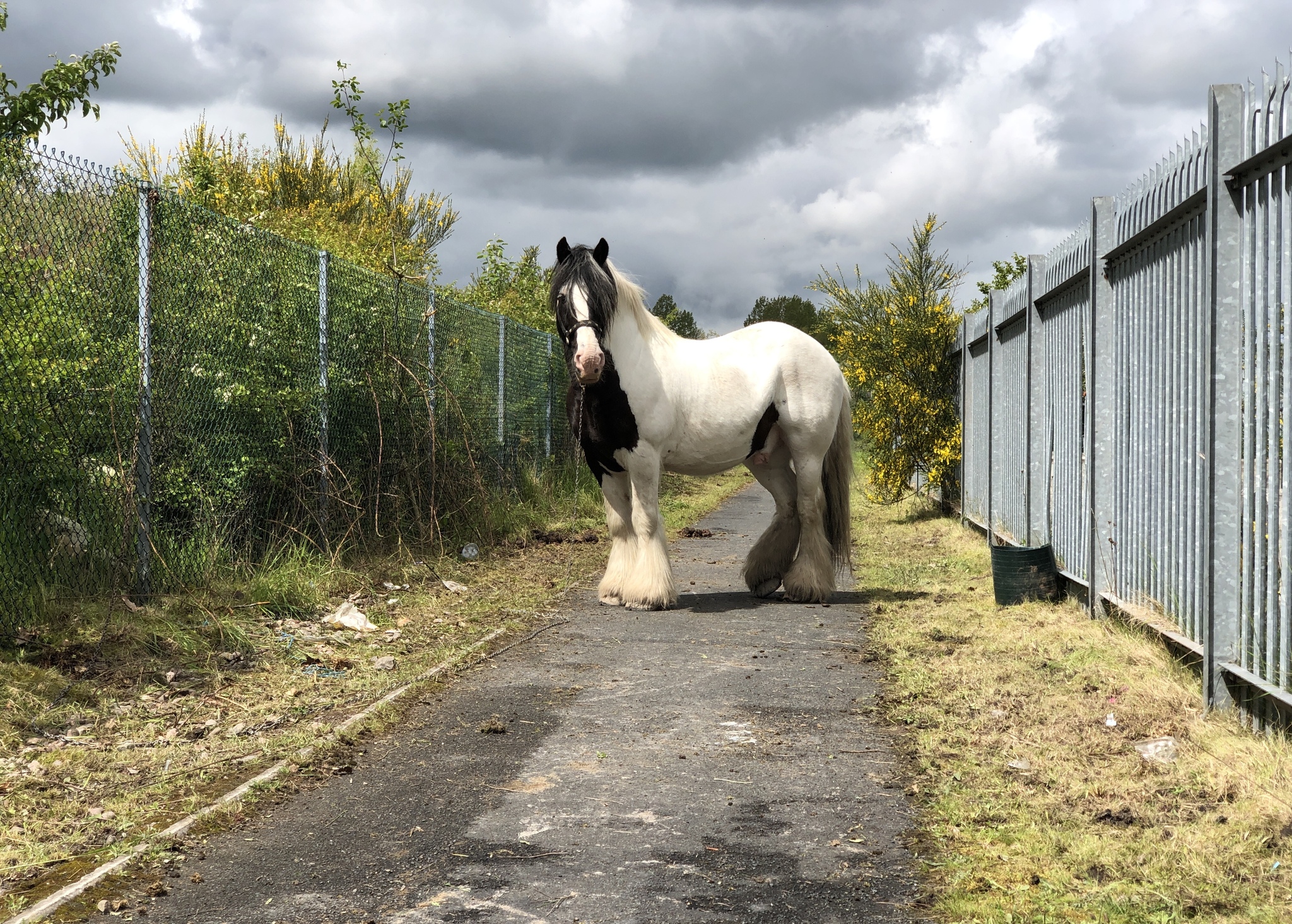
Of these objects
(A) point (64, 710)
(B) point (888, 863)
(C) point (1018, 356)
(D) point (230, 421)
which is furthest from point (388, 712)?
(C) point (1018, 356)

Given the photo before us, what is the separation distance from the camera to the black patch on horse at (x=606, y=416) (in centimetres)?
730

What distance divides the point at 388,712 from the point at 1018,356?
6614mm

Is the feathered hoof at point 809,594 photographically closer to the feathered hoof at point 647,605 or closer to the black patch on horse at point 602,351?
the feathered hoof at point 647,605

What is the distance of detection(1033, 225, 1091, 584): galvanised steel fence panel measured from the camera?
270 inches

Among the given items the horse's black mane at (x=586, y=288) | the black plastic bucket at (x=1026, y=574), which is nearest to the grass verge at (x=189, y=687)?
the horse's black mane at (x=586, y=288)

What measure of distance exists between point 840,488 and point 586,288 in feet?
8.69

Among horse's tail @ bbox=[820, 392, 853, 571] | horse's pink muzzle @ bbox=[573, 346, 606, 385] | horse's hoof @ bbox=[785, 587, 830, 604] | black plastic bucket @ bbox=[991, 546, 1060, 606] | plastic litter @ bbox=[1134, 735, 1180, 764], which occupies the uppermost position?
horse's pink muzzle @ bbox=[573, 346, 606, 385]

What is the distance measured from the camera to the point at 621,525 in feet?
25.0

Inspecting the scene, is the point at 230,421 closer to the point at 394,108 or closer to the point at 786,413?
the point at 786,413

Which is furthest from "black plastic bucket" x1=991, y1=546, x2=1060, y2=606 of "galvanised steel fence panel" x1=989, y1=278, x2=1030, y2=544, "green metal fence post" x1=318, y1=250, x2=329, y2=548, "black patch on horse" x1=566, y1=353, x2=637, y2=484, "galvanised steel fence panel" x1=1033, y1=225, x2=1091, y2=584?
"green metal fence post" x1=318, y1=250, x2=329, y2=548

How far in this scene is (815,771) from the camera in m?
4.00

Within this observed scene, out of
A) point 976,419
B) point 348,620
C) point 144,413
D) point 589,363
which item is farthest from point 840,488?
point 144,413

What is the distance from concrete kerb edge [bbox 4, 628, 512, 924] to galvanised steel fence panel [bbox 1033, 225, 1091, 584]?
418 centimetres

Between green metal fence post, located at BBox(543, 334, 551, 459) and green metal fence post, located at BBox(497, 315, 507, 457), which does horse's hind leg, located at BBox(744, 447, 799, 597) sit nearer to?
green metal fence post, located at BBox(497, 315, 507, 457)
